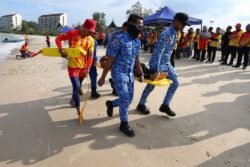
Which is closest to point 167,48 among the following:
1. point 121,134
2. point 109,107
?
point 109,107

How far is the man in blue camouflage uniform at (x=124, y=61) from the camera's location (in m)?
4.05

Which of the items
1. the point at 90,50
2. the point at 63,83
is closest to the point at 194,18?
the point at 63,83

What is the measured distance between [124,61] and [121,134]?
1.20m

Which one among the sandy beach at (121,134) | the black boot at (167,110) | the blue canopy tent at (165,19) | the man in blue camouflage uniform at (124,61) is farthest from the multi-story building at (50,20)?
the man in blue camouflage uniform at (124,61)

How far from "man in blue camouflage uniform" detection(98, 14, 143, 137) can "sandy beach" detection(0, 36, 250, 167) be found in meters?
0.55

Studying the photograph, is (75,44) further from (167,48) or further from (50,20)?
(50,20)

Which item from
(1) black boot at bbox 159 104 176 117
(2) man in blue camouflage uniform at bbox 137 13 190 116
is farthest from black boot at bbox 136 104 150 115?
(2) man in blue camouflage uniform at bbox 137 13 190 116

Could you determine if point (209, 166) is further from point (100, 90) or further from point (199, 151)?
point (100, 90)

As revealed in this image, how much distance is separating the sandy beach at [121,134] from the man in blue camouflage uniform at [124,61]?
55 cm

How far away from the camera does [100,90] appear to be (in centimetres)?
716

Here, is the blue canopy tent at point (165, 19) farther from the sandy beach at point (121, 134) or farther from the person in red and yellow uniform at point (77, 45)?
the person in red and yellow uniform at point (77, 45)

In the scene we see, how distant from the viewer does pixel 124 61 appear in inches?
164

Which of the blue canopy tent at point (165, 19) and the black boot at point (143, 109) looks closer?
the black boot at point (143, 109)

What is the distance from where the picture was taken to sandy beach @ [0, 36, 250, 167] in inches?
143
